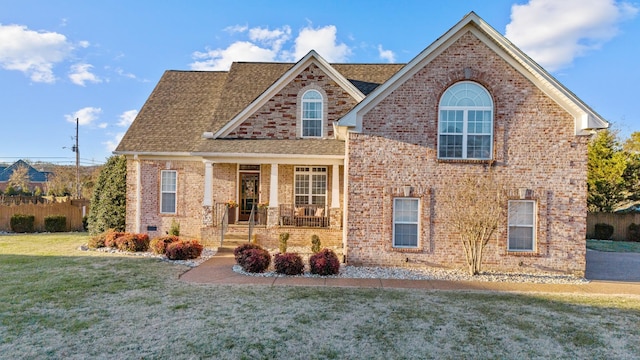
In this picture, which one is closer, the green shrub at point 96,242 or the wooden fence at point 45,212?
the green shrub at point 96,242

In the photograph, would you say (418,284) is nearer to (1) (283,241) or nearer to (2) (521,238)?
(2) (521,238)

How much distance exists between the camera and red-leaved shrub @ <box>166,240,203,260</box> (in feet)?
39.3

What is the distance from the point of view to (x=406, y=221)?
36.9 feet

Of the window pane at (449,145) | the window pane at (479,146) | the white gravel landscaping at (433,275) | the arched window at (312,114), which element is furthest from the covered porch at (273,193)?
the window pane at (479,146)

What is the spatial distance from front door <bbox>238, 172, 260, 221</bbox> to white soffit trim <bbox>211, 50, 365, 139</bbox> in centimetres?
210

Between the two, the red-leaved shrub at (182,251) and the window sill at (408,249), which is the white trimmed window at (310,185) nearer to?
the red-leaved shrub at (182,251)

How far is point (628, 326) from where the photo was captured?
6926 mm

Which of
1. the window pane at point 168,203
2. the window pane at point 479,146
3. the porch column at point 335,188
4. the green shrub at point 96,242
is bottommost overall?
the green shrub at point 96,242

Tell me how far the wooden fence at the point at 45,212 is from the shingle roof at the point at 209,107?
714 cm

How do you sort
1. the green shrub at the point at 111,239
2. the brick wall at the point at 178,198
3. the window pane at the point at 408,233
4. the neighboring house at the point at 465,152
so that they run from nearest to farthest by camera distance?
the neighboring house at the point at 465,152
the window pane at the point at 408,233
the green shrub at the point at 111,239
the brick wall at the point at 178,198

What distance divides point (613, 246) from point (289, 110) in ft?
56.4

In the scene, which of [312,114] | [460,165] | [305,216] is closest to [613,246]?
[460,165]

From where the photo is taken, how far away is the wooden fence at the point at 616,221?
67.7 ft

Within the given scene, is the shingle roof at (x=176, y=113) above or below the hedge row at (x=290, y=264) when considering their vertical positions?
above
